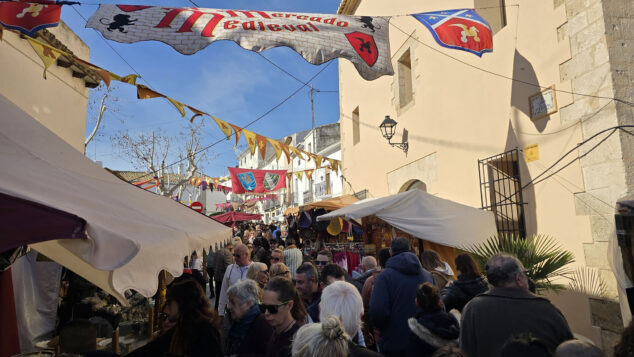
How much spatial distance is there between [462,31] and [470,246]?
299cm

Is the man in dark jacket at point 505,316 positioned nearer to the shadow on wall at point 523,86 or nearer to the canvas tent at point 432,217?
the canvas tent at point 432,217

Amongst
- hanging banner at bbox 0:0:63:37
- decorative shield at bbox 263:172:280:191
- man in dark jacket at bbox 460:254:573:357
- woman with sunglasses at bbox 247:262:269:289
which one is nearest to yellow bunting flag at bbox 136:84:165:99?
hanging banner at bbox 0:0:63:37

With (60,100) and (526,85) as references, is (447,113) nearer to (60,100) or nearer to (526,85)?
(526,85)

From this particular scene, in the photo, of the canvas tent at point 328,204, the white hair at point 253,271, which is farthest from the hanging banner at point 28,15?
the canvas tent at point 328,204

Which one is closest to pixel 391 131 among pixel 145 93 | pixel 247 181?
pixel 145 93

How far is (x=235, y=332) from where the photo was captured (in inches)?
118

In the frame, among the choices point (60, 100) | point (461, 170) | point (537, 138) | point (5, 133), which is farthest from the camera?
point (60, 100)

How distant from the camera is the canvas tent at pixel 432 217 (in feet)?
17.5

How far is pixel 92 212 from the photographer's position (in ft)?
6.51

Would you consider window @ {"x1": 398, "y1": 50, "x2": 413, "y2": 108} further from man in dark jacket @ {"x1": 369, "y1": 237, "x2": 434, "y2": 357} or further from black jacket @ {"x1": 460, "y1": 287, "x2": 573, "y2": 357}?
black jacket @ {"x1": 460, "y1": 287, "x2": 573, "y2": 357}

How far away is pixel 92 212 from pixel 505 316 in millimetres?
2436

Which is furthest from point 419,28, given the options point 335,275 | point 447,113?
point 335,275

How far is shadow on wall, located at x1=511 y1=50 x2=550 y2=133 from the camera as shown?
17.3ft

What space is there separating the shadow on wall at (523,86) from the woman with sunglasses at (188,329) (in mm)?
4758
